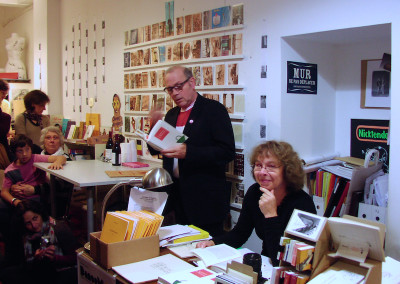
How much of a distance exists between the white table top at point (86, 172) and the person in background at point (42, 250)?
36 centimetres

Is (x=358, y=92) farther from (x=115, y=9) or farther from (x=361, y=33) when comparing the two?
(x=115, y=9)

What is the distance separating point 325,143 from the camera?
329cm

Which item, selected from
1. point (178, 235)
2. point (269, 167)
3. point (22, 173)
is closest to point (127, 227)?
point (178, 235)

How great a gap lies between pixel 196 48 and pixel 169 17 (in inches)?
21.0

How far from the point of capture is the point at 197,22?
12.0 feet

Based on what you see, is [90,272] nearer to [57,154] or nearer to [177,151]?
[177,151]

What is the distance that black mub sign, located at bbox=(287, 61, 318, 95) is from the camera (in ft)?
10.0

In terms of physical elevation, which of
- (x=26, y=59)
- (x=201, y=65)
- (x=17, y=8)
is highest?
(x=17, y=8)

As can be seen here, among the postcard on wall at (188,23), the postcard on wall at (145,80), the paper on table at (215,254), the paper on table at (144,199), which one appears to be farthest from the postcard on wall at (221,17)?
the paper on table at (215,254)

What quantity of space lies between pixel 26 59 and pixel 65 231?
19.0 feet

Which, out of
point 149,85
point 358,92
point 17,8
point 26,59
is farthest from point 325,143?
point 17,8

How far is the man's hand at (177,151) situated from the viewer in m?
2.75

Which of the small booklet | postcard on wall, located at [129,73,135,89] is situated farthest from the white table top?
postcard on wall, located at [129,73,135,89]

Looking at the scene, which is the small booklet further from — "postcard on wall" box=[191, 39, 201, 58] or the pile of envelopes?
"postcard on wall" box=[191, 39, 201, 58]
